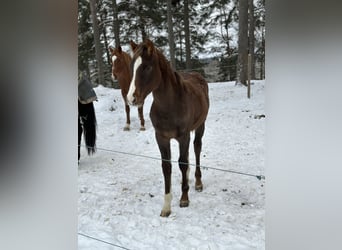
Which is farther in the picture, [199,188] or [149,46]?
[199,188]

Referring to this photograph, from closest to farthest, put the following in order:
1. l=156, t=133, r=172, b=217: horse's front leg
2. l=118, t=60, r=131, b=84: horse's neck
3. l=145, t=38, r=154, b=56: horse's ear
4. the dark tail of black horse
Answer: l=145, t=38, r=154, b=56: horse's ear, l=156, t=133, r=172, b=217: horse's front leg, the dark tail of black horse, l=118, t=60, r=131, b=84: horse's neck

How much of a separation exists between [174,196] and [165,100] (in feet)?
2.23

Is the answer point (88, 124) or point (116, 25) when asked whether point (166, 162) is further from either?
point (116, 25)

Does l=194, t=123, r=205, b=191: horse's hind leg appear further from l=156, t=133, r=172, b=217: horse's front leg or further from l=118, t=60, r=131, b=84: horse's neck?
l=118, t=60, r=131, b=84: horse's neck

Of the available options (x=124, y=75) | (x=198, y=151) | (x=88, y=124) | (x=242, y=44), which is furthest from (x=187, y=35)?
(x=198, y=151)

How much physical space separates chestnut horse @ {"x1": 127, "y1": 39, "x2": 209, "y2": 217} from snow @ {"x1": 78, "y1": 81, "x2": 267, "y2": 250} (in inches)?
6.4

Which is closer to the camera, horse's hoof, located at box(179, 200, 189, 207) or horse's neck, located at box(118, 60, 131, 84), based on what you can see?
horse's hoof, located at box(179, 200, 189, 207)

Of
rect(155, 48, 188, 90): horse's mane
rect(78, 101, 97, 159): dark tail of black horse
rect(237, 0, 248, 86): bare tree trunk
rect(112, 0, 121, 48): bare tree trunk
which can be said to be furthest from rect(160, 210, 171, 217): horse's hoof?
rect(112, 0, 121, 48): bare tree trunk

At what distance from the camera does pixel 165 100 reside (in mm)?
1557

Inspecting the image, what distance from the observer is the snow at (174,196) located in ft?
4.65

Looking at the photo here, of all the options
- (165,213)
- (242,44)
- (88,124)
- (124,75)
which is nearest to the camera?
(165,213)

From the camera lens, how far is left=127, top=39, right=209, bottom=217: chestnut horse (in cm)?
142

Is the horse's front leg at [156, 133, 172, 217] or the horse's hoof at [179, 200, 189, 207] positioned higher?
the horse's front leg at [156, 133, 172, 217]
